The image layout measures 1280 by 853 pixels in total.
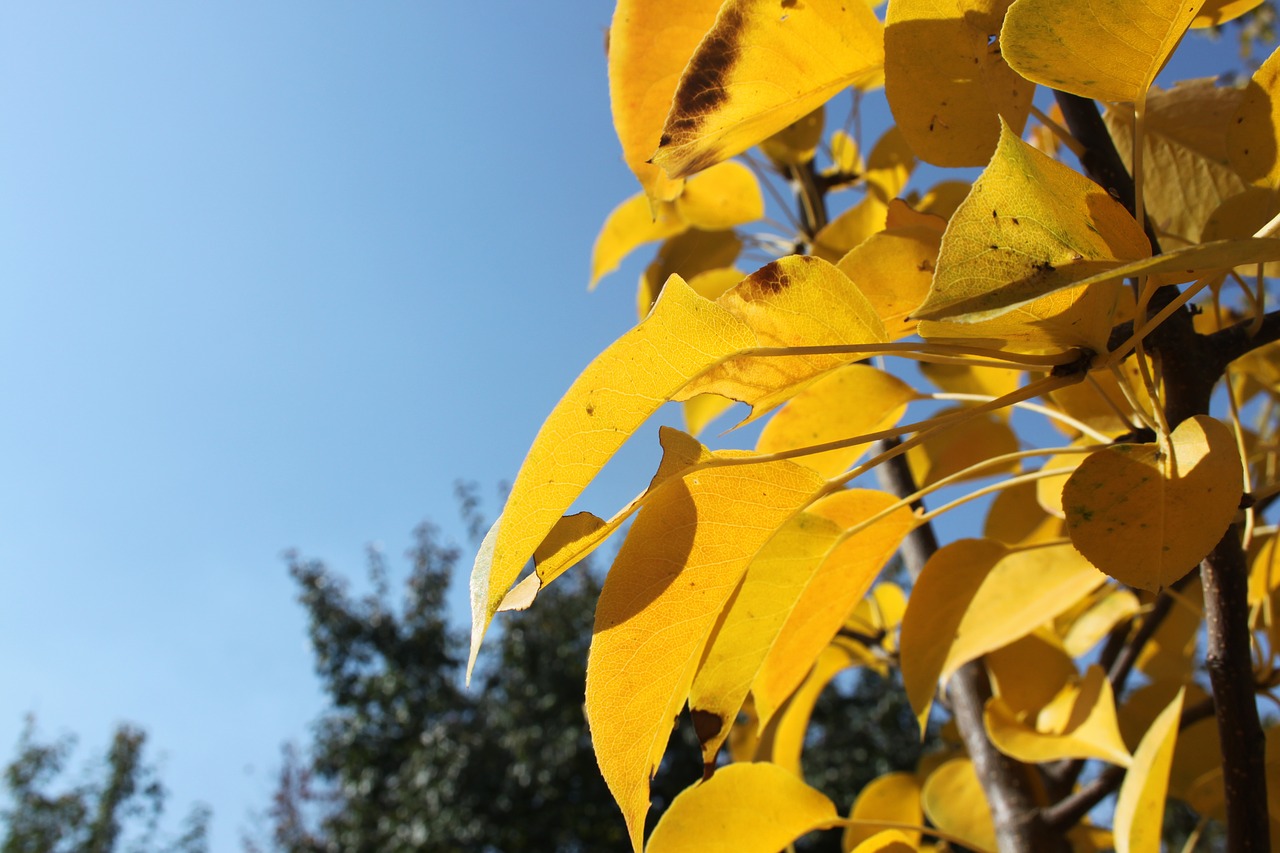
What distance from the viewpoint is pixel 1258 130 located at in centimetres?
45

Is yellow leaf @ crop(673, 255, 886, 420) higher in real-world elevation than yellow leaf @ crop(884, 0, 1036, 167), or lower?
lower

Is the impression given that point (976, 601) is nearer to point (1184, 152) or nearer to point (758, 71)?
point (1184, 152)

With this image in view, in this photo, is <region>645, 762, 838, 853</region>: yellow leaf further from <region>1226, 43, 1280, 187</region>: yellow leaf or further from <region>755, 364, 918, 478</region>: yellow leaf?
<region>1226, 43, 1280, 187</region>: yellow leaf

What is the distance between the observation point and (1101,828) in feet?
3.35

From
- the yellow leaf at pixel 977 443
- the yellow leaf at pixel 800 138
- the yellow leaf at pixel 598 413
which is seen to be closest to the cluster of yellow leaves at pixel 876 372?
the yellow leaf at pixel 598 413

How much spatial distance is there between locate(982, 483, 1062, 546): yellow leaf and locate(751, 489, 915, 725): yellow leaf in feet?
1.30

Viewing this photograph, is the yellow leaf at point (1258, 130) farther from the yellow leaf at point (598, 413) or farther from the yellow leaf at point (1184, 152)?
the yellow leaf at point (598, 413)

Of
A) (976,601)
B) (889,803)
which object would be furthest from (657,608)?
(889,803)

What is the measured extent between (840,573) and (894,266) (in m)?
0.20

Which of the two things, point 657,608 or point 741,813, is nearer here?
point 657,608

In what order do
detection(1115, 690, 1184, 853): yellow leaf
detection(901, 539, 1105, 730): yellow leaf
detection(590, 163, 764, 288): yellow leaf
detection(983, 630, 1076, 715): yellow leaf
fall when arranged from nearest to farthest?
1. detection(1115, 690, 1184, 853): yellow leaf
2. detection(901, 539, 1105, 730): yellow leaf
3. detection(983, 630, 1076, 715): yellow leaf
4. detection(590, 163, 764, 288): yellow leaf

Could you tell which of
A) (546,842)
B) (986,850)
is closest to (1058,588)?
(986,850)

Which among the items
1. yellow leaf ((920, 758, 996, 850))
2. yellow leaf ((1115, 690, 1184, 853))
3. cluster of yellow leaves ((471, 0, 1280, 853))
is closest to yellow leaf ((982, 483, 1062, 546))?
cluster of yellow leaves ((471, 0, 1280, 853))

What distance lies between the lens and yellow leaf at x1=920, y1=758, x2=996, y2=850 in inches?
34.8
